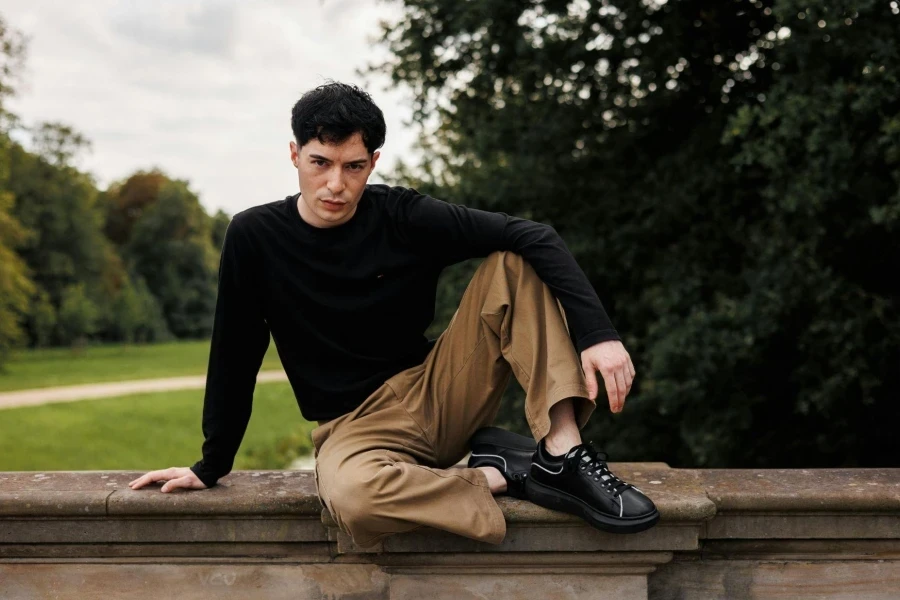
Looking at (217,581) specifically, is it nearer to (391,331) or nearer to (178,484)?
(178,484)

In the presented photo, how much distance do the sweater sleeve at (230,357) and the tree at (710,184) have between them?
13.0 ft

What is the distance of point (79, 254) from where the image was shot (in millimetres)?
38875

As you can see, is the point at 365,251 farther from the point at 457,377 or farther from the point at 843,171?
the point at 843,171

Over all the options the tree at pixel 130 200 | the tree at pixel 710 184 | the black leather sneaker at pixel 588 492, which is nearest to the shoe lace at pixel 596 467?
the black leather sneaker at pixel 588 492

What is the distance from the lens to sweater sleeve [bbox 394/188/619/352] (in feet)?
8.12

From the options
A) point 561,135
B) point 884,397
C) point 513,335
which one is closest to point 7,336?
point 561,135

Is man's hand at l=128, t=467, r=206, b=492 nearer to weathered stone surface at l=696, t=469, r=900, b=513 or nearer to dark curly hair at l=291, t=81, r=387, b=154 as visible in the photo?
dark curly hair at l=291, t=81, r=387, b=154

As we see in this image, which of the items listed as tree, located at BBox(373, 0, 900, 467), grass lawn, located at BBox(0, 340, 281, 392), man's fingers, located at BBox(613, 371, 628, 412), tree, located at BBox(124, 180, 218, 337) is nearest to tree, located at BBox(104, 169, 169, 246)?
tree, located at BBox(124, 180, 218, 337)

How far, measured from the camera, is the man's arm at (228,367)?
8.75 feet

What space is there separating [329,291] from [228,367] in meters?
0.39

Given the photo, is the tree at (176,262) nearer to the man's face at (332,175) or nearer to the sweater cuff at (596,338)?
the man's face at (332,175)

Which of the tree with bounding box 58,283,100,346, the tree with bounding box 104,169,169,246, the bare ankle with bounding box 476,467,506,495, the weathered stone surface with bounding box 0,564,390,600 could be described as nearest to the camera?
the bare ankle with bounding box 476,467,506,495

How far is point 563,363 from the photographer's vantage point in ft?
8.12

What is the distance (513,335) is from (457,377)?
0.25 m
